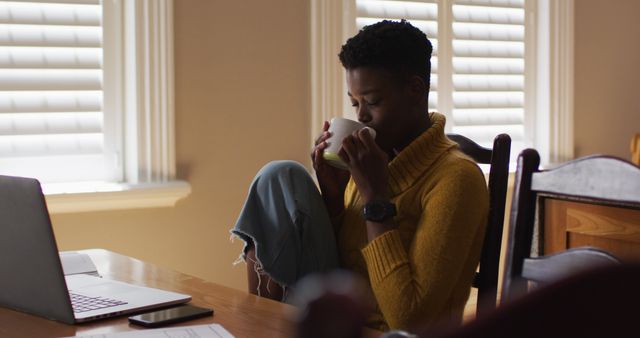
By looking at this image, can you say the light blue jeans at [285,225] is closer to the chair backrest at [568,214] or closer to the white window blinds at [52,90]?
the chair backrest at [568,214]

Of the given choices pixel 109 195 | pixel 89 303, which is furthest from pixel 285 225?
pixel 109 195

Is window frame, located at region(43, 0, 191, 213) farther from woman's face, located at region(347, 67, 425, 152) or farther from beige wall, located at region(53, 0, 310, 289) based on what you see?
woman's face, located at region(347, 67, 425, 152)

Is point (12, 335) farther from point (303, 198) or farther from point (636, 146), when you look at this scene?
point (636, 146)

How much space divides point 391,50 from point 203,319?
68 cm

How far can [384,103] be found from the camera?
5.14 ft

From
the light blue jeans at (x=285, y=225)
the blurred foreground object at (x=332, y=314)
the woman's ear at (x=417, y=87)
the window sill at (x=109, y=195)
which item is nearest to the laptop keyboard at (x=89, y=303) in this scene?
the light blue jeans at (x=285, y=225)

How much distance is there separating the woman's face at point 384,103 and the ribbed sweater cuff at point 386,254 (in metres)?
0.23

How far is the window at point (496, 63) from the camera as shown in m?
3.27

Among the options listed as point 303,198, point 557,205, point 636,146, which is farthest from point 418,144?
point 636,146

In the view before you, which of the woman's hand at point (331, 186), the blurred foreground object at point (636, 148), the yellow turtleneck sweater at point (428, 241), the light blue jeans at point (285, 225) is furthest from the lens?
the blurred foreground object at point (636, 148)

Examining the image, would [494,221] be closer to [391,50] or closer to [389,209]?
[389,209]

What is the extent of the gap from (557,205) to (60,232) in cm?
173

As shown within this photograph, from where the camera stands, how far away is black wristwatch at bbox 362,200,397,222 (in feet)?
4.88

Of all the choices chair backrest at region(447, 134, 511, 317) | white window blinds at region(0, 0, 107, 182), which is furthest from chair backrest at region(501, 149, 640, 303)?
white window blinds at region(0, 0, 107, 182)
